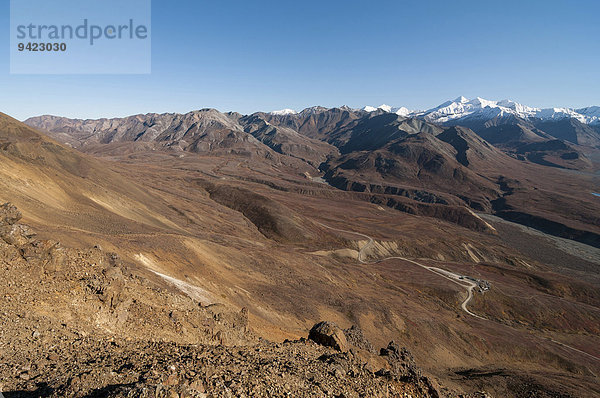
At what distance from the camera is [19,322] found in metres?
12.5

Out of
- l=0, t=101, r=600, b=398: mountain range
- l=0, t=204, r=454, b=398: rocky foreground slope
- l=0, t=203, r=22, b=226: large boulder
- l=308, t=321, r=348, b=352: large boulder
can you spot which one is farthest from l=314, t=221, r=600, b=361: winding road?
l=0, t=203, r=22, b=226: large boulder

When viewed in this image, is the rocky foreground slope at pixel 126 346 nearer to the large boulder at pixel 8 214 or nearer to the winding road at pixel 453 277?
the large boulder at pixel 8 214

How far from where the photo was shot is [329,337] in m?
21.7

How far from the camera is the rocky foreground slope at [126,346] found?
32.3 feet

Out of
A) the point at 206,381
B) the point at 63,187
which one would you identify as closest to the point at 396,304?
the point at 206,381

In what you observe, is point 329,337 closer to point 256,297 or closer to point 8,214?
point 256,297

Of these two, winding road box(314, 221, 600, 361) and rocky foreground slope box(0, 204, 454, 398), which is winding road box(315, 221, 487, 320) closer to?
winding road box(314, 221, 600, 361)

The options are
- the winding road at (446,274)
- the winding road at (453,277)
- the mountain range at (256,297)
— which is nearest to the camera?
the mountain range at (256,297)

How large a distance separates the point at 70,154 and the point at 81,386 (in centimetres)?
9012

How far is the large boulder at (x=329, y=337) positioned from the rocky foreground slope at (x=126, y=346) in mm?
68

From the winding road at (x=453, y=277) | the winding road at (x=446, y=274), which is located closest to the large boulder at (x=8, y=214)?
the winding road at (x=453, y=277)

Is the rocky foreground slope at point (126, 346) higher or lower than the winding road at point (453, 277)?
higher

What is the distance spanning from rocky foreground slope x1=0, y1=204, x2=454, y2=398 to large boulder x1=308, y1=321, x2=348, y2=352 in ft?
0.22

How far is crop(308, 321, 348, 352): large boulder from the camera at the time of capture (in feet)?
70.8
